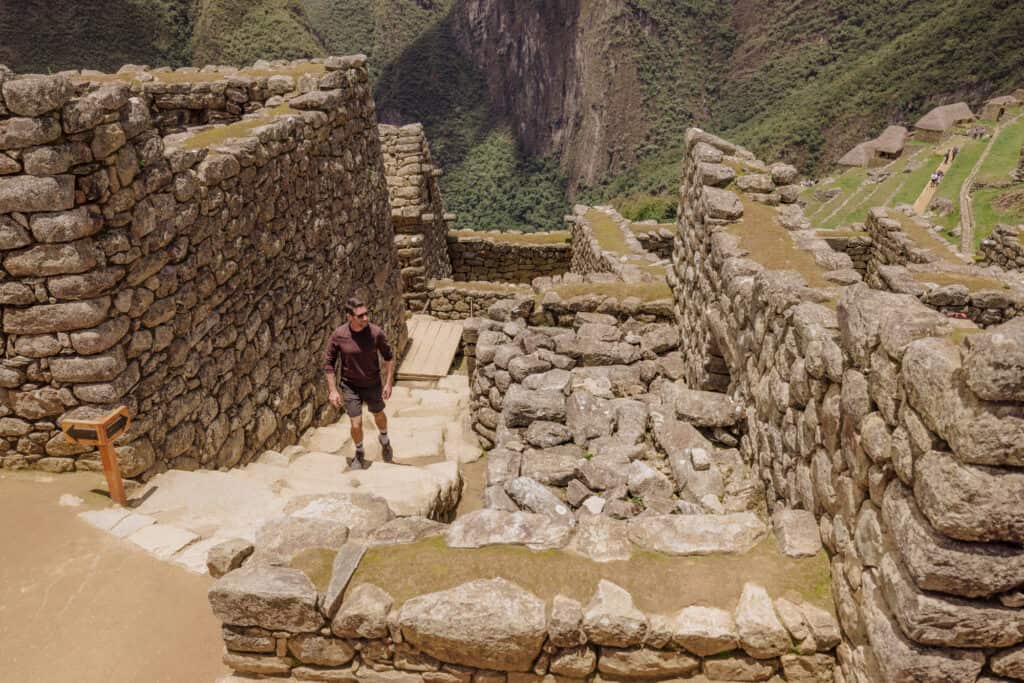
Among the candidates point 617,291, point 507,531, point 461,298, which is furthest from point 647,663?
point 461,298

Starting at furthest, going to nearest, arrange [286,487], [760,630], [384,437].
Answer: [384,437] → [286,487] → [760,630]

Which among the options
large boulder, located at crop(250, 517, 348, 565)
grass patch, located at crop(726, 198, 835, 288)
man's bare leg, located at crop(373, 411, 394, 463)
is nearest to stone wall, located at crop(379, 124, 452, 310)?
man's bare leg, located at crop(373, 411, 394, 463)

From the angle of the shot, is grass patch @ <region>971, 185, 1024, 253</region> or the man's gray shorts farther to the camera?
grass patch @ <region>971, 185, 1024, 253</region>

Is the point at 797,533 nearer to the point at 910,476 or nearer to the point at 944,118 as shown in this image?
the point at 910,476

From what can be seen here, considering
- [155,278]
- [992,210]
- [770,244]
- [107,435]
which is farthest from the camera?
[992,210]

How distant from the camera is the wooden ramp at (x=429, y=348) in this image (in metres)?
10.8

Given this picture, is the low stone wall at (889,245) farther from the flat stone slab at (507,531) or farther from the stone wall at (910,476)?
the flat stone slab at (507,531)

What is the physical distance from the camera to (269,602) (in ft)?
9.73

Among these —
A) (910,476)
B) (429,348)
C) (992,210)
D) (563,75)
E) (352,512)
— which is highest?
(563,75)

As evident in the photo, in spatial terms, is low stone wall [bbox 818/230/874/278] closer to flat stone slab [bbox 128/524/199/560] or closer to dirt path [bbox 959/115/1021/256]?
dirt path [bbox 959/115/1021/256]

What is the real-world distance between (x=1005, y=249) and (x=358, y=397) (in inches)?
547

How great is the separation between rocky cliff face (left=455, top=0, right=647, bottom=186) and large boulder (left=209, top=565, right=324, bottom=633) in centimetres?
9860

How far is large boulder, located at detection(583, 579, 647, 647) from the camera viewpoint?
9.07ft

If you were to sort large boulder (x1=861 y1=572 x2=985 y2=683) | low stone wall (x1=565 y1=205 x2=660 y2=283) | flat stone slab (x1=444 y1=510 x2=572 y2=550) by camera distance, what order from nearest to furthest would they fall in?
large boulder (x1=861 y1=572 x2=985 y2=683) → flat stone slab (x1=444 y1=510 x2=572 y2=550) → low stone wall (x1=565 y1=205 x2=660 y2=283)
